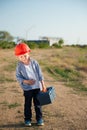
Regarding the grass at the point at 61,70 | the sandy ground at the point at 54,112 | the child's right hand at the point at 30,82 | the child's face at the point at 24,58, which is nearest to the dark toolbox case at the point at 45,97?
the child's right hand at the point at 30,82

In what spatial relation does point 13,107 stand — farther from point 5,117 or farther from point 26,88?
point 26,88

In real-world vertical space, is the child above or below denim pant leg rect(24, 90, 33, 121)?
above

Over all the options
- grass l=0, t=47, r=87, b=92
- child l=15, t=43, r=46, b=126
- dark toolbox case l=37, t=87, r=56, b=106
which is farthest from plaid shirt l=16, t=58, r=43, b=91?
grass l=0, t=47, r=87, b=92

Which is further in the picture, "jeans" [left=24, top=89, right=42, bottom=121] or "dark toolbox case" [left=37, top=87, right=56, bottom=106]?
"jeans" [left=24, top=89, right=42, bottom=121]

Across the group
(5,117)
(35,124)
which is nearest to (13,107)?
(5,117)

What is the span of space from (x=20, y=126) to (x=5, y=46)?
151 ft

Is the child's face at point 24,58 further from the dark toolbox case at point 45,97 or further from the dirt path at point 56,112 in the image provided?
the dirt path at point 56,112

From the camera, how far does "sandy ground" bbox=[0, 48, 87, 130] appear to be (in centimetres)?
515

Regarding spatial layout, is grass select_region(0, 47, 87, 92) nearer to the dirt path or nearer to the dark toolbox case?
the dirt path

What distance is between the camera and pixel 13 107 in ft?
21.3

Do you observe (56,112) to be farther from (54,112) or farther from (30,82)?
(30,82)

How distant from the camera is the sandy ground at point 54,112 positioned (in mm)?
5148

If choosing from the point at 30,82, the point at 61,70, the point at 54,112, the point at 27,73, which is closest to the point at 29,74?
the point at 27,73

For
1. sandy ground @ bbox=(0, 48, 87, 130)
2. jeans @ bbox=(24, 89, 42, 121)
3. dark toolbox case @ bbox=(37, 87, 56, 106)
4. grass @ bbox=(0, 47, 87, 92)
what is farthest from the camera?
grass @ bbox=(0, 47, 87, 92)
